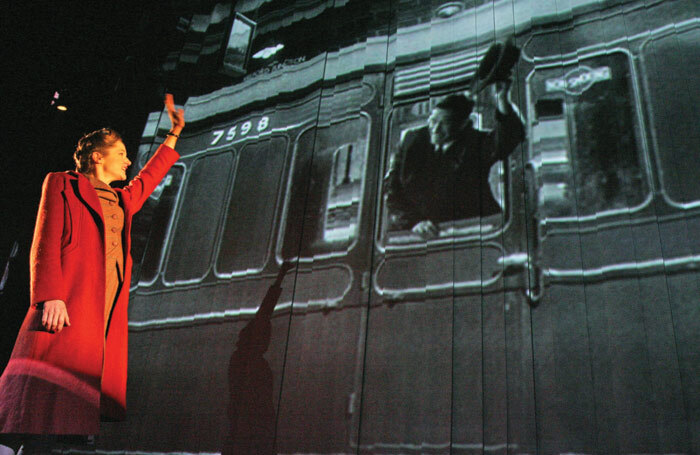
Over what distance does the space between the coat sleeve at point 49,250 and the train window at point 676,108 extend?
5.51 ft

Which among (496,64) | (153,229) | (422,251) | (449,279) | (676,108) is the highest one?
(496,64)

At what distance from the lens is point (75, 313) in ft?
4.26

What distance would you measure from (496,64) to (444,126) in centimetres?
31

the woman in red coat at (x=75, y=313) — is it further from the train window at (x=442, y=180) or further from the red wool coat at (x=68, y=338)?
the train window at (x=442, y=180)

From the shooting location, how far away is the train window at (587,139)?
5.09 ft

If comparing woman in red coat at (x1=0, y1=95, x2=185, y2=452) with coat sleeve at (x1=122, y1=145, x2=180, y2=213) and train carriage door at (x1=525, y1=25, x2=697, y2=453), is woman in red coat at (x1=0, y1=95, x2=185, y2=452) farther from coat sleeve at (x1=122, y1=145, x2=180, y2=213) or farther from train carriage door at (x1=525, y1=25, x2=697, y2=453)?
train carriage door at (x1=525, y1=25, x2=697, y2=453)

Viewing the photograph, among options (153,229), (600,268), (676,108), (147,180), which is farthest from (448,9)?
(153,229)

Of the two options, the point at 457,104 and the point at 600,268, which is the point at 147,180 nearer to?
the point at 457,104

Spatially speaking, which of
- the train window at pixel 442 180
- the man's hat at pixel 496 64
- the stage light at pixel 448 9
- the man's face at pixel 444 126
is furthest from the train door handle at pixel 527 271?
the stage light at pixel 448 9

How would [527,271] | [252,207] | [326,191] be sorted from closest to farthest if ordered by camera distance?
[527,271], [326,191], [252,207]

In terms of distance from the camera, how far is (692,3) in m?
1.66

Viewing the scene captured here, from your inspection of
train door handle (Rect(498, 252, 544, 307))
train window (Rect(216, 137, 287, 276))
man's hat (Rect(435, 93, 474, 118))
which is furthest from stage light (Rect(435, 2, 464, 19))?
train door handle (Rect(498, 252, 544, 307))

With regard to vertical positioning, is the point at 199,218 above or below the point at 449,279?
above

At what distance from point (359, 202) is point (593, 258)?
865 millimetres
